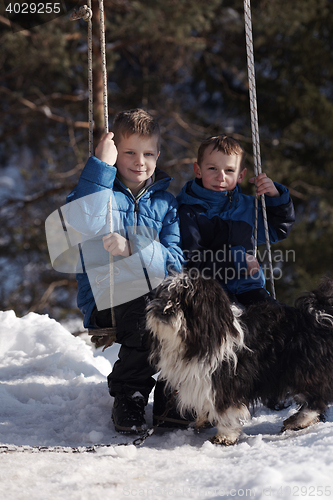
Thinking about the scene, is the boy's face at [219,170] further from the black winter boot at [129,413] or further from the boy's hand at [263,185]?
the black winter boot at [129,413]

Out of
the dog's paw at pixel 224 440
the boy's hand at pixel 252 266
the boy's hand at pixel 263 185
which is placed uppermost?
the boy's hand at pixel 263 185

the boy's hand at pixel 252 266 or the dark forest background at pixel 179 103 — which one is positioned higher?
the dark forest background at pixel 179 103

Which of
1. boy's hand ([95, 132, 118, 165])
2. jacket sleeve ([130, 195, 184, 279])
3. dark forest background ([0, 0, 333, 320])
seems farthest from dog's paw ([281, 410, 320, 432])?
dark forest background ([0, 0, 333, 320])

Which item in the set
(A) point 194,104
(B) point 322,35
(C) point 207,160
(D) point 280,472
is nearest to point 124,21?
(A) point 194,104

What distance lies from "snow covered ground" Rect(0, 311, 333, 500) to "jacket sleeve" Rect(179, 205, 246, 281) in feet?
3.10

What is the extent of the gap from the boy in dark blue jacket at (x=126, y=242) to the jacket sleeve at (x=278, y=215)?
65 centimetres

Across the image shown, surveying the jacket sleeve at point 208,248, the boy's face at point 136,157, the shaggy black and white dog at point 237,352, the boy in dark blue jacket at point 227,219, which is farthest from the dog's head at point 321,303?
the boy's face at point 136,157

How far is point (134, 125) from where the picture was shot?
282 centimetres

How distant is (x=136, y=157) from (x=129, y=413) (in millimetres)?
1530

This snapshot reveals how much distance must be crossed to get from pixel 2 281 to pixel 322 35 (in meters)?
8.47

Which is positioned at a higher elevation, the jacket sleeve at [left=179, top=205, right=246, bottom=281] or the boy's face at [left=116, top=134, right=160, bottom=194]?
the boy's face at [left=116, top=134, right=160, bottom=194]

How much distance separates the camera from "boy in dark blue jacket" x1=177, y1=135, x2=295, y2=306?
9.51ft

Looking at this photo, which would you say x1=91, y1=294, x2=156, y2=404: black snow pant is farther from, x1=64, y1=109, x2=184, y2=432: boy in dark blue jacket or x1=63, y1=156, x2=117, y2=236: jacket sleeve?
x1=63, y1=156, x2=117, y2=236: jacket sleeve

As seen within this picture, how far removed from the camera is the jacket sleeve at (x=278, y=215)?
9.93 ft
